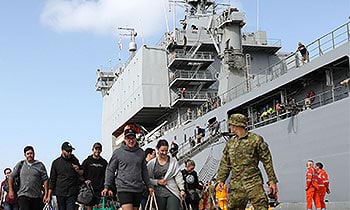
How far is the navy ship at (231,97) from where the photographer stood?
14445 millimetres

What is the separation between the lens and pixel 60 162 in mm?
8281

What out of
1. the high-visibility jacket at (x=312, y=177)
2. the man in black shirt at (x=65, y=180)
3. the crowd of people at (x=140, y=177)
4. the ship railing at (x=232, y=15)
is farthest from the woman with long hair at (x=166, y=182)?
the ship railing at (x=232, y=15)

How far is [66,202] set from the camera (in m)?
8.16

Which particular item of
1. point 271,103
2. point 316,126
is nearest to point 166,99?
point 271,103

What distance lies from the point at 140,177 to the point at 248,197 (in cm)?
173

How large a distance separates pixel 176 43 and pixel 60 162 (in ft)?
73.1

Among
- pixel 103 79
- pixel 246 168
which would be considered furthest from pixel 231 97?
pixel 103 79

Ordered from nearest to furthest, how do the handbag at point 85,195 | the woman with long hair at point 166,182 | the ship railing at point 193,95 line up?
the woman with long hair at point 166,182 < the handbag at point 85,195 < the ship railing at point 193,95

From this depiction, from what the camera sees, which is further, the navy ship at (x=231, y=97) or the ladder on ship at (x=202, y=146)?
the ladder on ship at (x=202, y=146)

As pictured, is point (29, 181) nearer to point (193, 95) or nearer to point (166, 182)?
point (166, 182)

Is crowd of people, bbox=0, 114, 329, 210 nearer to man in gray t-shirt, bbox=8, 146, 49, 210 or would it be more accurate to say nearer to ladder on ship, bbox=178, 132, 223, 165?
man in gray t-shirt, bbox=8, 146, 49, 210

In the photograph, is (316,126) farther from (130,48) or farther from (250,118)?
(130,48)

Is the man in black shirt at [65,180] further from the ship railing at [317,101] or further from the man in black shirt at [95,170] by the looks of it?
the ship railing at [317,101]

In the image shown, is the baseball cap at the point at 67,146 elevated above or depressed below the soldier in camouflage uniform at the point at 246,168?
above
